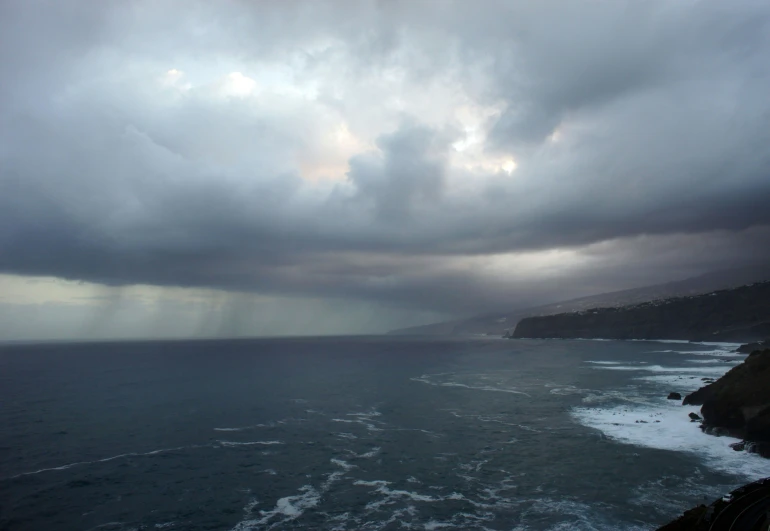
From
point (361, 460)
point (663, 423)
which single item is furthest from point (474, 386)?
point (361, 460)

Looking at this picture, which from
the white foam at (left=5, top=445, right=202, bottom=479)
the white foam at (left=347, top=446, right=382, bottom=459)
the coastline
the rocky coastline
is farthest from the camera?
the white foam at (left=347, top=446, right=382, bottom=459)

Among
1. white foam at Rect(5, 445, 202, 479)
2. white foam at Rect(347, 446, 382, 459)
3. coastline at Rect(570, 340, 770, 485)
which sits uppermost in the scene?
white foam at Rect(5, 445, 202, 479)

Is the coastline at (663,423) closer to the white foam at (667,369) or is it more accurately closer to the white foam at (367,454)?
the white foam at (667,369)

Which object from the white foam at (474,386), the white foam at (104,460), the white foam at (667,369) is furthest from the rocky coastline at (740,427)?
the white foam at (104,460)

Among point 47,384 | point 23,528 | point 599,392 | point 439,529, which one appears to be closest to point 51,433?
point 23,528

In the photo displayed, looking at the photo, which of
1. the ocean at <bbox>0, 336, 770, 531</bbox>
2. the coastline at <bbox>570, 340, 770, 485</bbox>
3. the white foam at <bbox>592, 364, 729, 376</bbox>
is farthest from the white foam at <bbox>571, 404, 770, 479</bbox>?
the white foam at <bbox>592, 364, 729, 376</bbox>

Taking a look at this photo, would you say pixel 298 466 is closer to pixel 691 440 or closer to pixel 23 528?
pixel 23 528

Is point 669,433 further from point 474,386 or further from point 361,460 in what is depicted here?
point 474,386

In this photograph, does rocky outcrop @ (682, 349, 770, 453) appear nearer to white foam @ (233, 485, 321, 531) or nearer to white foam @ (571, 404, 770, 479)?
white foam @ (571, 404, 770, 479)
